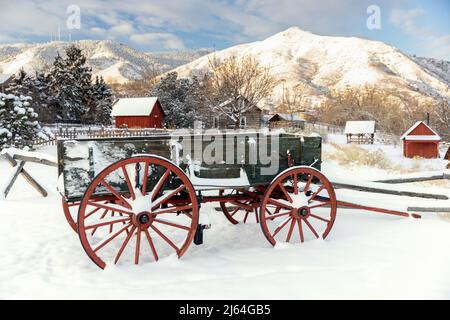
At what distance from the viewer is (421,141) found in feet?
75.7

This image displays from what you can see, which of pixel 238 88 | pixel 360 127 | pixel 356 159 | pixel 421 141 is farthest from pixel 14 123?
pixel 360 127

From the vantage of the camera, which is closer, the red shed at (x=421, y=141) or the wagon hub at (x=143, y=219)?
the wagon hub at (x=143, y=219)

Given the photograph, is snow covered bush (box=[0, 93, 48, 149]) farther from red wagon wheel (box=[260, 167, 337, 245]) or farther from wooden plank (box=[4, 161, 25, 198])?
red wagon wheel (box=[260, 167, 337, 245])

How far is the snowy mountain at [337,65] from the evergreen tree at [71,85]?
162ft

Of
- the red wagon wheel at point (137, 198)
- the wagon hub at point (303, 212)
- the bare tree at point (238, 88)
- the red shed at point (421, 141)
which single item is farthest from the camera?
the red shed at point (421, 141)

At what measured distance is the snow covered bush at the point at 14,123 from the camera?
12.2m

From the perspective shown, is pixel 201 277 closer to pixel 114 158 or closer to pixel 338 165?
pixel 114 158

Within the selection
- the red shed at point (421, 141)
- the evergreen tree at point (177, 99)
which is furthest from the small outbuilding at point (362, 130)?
the evergreen tree at point (177, 99)

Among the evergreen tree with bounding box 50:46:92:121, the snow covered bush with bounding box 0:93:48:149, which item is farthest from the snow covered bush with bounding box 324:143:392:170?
the evergreen tree with bounding box 50:46:92:121

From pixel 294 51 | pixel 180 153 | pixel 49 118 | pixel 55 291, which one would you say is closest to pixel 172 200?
pixel 180 153

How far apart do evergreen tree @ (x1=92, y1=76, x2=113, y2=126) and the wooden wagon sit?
2979cm

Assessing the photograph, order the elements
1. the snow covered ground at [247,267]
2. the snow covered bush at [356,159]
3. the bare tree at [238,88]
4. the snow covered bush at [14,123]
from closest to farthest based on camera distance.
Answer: the snow covered ground at [247,267] → the snow covered bush at [14,123] → the snow covered bush at [356,159] → the bare tree at [238,88]

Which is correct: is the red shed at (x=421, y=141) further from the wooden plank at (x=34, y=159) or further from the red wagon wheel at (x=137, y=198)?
the red wagon wheel at (x=137, y=198)

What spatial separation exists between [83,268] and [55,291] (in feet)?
1.77
